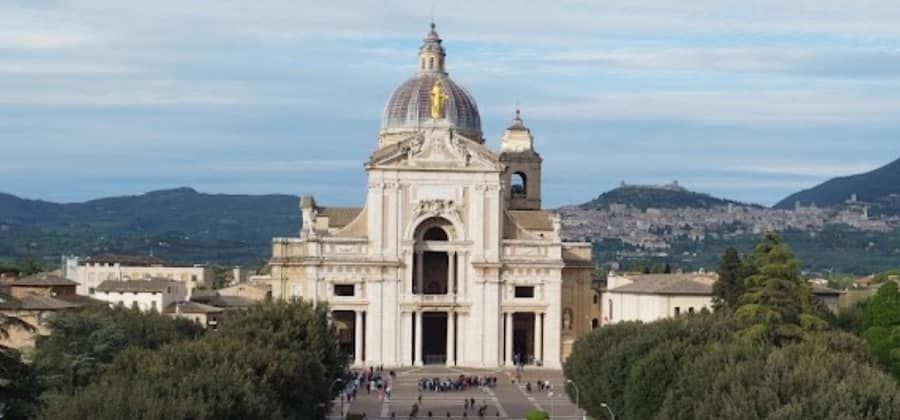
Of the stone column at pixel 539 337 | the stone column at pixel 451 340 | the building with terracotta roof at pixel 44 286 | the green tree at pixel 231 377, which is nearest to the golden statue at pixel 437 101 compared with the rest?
the stone column at pixel 451 340

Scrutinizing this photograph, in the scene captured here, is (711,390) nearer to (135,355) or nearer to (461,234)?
(135,355)

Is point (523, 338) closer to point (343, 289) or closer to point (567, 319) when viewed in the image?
point (567, 319)

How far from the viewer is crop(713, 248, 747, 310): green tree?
100000mm

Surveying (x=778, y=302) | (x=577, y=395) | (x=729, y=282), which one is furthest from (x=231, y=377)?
(x=729, y=282)

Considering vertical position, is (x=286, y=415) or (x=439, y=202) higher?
(x=439, y=202)

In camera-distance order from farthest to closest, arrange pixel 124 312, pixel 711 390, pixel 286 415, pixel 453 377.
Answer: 1. pixel 453 377
2. pixel 124 312
3. pixel 286 415
4. pixel 711 390

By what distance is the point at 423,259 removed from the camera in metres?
118

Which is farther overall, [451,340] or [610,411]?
[451,340]

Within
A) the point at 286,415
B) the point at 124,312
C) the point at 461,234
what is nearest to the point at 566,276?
the point at 461,234

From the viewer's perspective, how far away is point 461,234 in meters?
115

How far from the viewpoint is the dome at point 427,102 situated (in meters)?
130

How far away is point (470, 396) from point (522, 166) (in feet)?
137

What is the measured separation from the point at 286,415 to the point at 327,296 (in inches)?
2049

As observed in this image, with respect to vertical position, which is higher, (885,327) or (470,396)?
(885,327)
